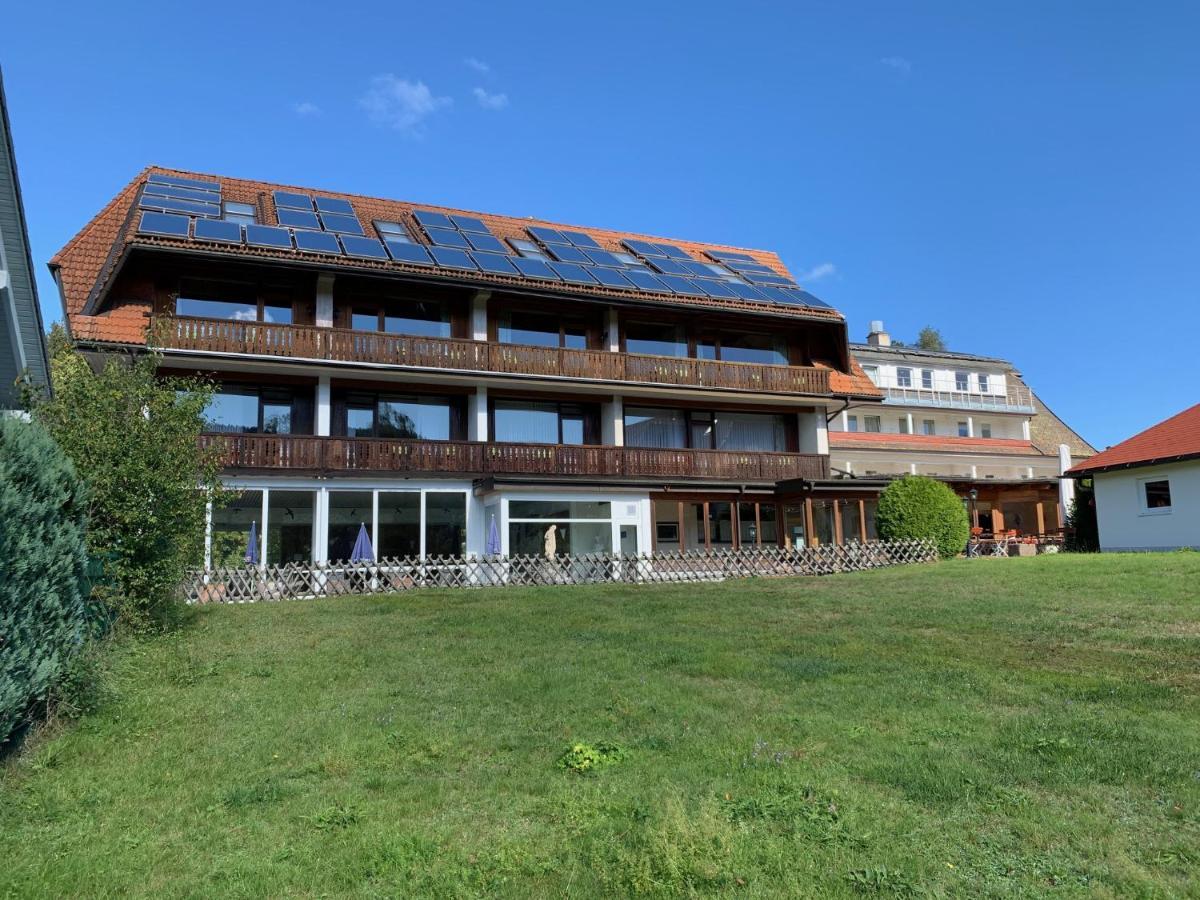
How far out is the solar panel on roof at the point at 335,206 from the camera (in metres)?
26.9

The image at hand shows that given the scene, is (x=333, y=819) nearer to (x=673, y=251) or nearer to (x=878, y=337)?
(x=673, y=251)

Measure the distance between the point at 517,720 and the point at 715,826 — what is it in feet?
9.01

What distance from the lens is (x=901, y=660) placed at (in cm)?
892

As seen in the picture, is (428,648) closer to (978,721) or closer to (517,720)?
(517,720)

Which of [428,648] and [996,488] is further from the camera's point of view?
[996,488]

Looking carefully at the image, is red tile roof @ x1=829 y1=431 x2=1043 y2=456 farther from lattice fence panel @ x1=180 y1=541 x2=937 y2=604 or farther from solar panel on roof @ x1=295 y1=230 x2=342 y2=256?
solar panel on roof @ x1=295 y1=230 x2=342 y2=256

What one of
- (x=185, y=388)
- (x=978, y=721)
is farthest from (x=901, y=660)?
(x=185, y=388)

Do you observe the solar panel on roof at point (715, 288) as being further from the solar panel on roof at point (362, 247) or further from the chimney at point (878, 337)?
the chimney at point (878, 337)

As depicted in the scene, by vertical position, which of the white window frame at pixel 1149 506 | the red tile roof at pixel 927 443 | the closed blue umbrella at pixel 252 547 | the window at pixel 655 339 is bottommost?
the closed blue umbrella at pixel 252 547

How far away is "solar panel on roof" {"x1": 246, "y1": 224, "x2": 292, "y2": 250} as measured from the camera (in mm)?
21891

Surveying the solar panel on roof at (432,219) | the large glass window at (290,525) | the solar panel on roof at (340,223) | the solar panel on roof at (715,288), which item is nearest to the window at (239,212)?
the solar panel on roof at (340,223)

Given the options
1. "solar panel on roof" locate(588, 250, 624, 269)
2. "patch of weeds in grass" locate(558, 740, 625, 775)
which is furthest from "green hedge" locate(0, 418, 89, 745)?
"solar panel on roof" locate(588, 250, 624, 269)

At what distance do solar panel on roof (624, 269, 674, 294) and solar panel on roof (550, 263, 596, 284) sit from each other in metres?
1.52

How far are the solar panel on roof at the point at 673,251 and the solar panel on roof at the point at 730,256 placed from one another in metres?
1.57
